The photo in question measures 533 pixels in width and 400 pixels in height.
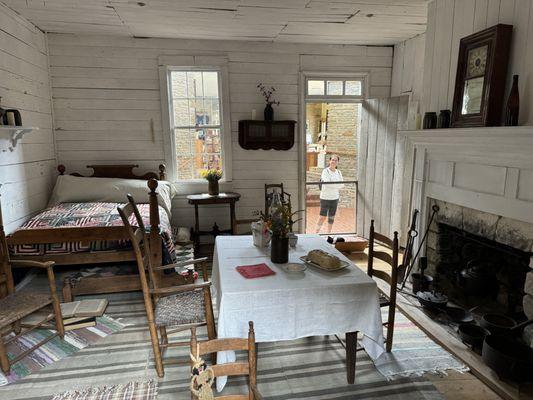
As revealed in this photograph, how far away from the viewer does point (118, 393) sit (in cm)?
216

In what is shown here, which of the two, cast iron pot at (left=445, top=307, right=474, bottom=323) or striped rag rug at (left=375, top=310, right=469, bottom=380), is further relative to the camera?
cast iron pot at (left=445, top=307, right=474, bottom=323)

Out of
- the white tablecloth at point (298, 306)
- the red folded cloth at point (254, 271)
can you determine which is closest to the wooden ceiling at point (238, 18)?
the red folded cloth at point (254, 271)

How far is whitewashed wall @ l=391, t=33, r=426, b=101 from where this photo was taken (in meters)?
4.45

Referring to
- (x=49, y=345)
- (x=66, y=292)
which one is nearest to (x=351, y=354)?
(x=49, y=345)

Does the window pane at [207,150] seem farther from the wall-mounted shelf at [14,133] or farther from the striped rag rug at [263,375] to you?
the striped rag rug at [263,375]

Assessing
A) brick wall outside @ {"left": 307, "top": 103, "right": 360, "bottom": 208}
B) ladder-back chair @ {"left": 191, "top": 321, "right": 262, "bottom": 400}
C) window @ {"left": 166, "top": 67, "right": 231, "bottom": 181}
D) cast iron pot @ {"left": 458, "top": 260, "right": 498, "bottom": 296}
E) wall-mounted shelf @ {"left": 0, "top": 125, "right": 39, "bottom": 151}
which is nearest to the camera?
ladder-back chair @ {"left": 191, "top": 321, "right": 262, "bottom": 400}

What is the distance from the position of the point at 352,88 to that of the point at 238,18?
2.09 meters

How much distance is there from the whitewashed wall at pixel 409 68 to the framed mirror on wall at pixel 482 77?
1.43 meters

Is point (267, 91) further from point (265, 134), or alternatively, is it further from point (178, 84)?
point (178, 84)

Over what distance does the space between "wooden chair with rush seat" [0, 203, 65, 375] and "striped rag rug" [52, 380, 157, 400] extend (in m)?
0.54

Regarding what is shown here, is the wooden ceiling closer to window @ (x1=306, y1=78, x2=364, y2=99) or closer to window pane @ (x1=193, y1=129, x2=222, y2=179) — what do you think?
window @ (x1=306, y1=78, x2=364, y2=99)

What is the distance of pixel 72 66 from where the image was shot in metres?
4.49

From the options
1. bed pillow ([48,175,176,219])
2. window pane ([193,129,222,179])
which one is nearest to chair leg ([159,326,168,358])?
bed pillow ([48,175,176,219])

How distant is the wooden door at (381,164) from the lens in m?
4.66
